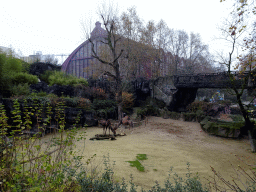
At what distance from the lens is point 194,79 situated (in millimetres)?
14992

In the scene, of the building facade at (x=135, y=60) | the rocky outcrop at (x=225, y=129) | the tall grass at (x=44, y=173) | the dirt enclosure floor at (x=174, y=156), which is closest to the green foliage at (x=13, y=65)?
the building facade at (x=135, y=60)

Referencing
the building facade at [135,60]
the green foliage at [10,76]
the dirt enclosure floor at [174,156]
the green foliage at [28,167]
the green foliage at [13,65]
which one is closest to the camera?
the green foliage at [28,167]

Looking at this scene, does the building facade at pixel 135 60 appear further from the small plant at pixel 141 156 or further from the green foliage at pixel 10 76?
the small plant at pixel 141 156

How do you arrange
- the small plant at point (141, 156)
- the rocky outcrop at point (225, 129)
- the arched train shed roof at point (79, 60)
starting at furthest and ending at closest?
the arched train shed roof at point (79, 60) → the rocky outcrop at point (225, 129) → the small plant at point (141, 156)

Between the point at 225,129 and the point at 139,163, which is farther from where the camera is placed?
the point at 225,129

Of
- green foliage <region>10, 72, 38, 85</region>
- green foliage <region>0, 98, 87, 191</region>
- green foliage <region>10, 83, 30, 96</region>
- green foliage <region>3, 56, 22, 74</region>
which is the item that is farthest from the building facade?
green foliage <region>0, 98, 87, 191</region>

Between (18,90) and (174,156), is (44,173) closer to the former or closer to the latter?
(174,156)

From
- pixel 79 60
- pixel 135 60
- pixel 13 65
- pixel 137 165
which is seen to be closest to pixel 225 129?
pixel 137 165

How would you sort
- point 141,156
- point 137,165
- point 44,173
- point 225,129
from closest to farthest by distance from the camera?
point 44,173
point 137,165
point 141,156
point 225,129

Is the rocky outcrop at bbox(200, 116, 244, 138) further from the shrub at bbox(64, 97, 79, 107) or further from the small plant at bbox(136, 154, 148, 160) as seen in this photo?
the shrub at bbox(64, 97, 79, 107)

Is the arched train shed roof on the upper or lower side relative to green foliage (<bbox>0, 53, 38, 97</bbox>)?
upper

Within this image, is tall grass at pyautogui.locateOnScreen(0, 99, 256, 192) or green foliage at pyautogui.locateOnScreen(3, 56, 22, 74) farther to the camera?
green foliage at pyautogui.locateOnScreen(3, 56, 22, 74)

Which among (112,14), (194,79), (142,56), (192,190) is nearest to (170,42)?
(142,56)

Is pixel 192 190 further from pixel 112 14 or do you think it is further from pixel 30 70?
pixel 30 70
